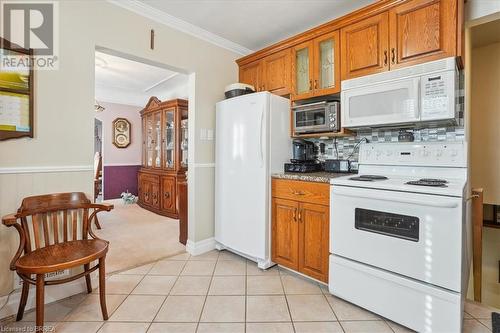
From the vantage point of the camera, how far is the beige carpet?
2.66m

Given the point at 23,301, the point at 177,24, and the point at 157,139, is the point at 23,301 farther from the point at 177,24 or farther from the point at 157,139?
the point at 157,139

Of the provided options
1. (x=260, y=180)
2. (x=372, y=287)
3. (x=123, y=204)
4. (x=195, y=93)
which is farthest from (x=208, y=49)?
(x=123, y=204)

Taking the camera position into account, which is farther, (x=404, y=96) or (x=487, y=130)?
(x=487, y=130)

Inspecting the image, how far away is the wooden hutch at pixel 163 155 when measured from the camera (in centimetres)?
436

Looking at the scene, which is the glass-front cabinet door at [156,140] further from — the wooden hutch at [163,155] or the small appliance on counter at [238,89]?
the small appliance on counter at [238,89]

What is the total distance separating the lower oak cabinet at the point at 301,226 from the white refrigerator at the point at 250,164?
3.9 inches

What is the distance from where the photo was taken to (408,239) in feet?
5.05

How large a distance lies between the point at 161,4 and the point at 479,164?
13.1 ft

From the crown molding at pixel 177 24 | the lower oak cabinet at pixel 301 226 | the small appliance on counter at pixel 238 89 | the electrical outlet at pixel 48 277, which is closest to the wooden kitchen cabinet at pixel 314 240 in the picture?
the lower oak cabinet at pixel 301 226

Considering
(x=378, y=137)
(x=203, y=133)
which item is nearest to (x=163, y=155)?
(x=203, y=133)

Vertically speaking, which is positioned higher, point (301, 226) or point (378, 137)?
point (378, 137)

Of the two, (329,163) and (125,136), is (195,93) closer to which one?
(329,163)

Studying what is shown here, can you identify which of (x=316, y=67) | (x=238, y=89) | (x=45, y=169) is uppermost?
(x=316, y=67)

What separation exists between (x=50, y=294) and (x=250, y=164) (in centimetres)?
190
